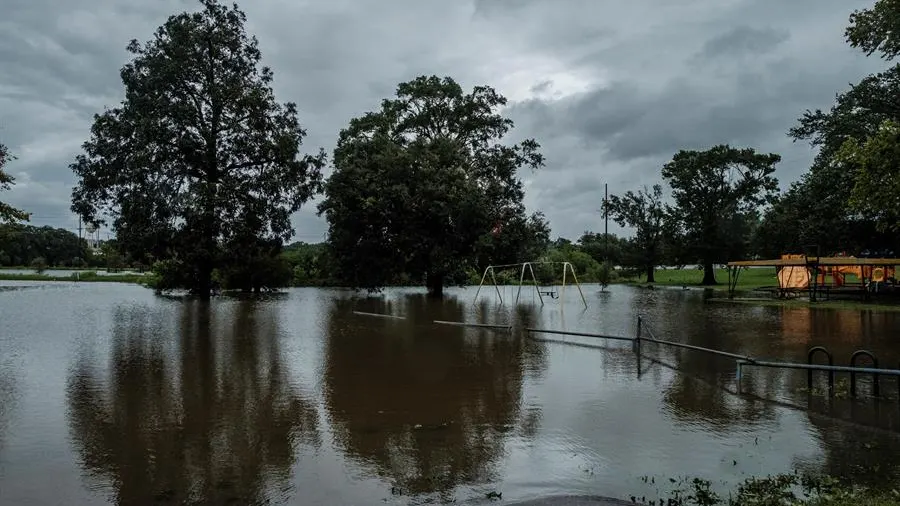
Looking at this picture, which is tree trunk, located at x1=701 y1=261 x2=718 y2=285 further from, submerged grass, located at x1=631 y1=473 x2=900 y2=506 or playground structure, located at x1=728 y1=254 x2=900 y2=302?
submerged grass, located at x1=631 y1=473 x2=900 y2=506

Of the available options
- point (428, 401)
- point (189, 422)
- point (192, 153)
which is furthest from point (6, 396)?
point (192, 153)

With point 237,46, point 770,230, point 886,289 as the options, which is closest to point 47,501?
point 237,46

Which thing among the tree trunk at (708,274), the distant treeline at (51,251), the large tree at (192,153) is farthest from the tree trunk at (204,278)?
the distant treeline at (51,251)

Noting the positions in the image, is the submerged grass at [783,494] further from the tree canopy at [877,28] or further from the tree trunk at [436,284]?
the tree trunk at [436,284]

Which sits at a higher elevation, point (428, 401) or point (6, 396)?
point (6, 396)

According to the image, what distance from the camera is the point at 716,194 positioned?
2042 inches

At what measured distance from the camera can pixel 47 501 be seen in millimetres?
5469

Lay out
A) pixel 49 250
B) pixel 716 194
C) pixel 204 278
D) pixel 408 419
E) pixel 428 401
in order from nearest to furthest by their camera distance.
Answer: pixel 408 419 → pixel 428 401 → pixel 204 278 → pixel 716 194 → pixel 49 250

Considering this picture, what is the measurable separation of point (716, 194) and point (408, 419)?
49765 millimetres

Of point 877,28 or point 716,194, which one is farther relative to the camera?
point 716,194

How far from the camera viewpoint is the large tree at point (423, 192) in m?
33.3

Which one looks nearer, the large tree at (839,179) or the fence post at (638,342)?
the fence post at (638,342)

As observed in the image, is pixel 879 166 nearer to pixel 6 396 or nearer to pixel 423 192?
pixel 6 396

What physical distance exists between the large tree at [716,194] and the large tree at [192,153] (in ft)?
112
